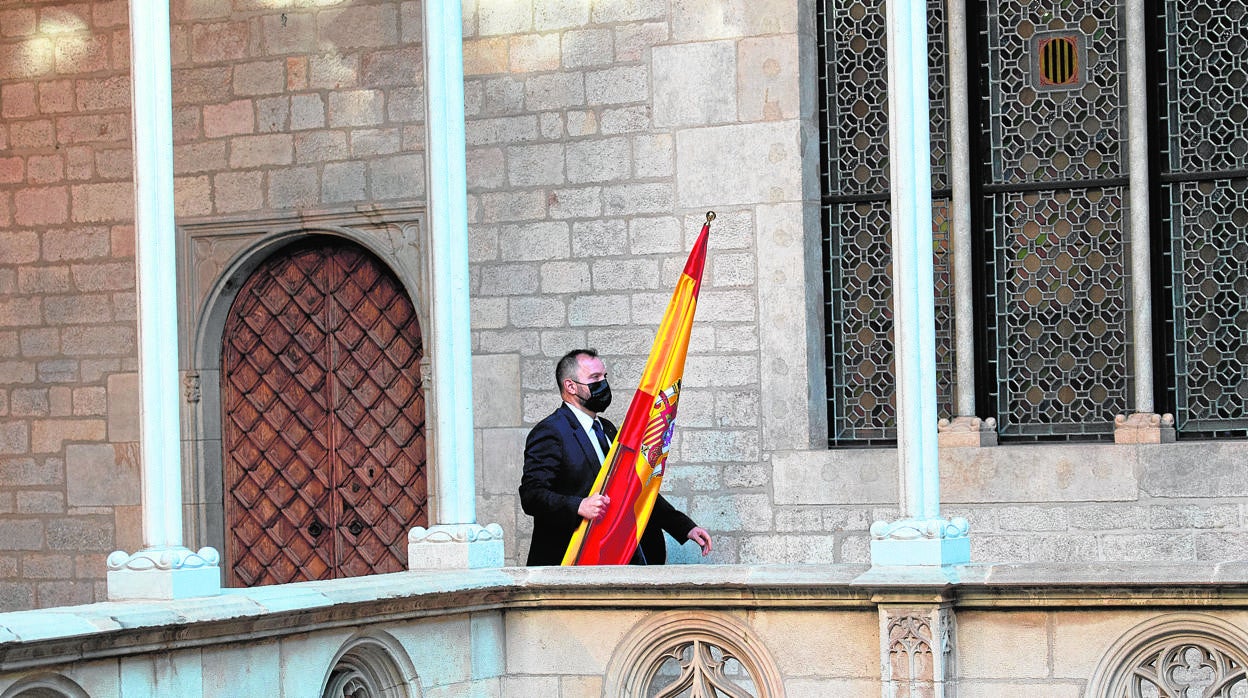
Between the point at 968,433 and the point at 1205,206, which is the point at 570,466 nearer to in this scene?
the point at 968,433

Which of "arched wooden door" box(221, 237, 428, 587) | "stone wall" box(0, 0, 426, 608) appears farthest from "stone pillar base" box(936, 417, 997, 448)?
"stone wall" box(0, 0, 426, 608)

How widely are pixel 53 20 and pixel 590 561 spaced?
4.69 metres

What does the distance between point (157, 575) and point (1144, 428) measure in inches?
165

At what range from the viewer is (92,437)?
9461 mm

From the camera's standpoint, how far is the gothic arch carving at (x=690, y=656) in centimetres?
600

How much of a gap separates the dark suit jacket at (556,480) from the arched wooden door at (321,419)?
6.83 ft

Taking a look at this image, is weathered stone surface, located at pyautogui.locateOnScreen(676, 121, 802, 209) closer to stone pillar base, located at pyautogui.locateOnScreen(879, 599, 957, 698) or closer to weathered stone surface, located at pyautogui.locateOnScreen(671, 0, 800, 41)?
weathered stone surface, located at pyautogui.locateOnScreen(671, 0, 800, 41)

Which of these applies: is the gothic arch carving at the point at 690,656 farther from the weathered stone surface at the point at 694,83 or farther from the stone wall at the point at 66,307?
the stone wall at the point at 66,307

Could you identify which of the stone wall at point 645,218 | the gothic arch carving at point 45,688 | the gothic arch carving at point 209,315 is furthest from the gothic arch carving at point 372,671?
the gothic arch carving at point 209,315

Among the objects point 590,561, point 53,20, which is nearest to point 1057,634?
point 590,561

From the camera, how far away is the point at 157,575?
538 centimetres

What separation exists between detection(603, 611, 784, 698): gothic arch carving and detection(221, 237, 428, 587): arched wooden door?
3027 mm

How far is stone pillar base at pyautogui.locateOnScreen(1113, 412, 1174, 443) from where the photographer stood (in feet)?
25.4

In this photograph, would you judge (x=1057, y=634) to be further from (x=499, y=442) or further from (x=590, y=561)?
(x=499, y=442)
